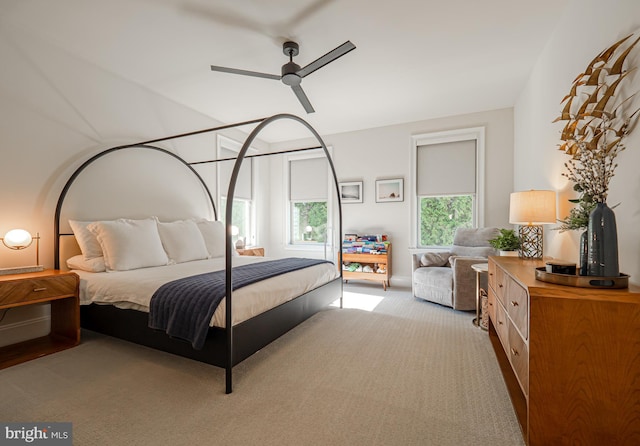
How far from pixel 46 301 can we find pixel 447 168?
17.1 ft

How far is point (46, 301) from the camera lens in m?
2.40

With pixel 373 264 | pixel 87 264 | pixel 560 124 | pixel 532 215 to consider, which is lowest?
pixel 373 264

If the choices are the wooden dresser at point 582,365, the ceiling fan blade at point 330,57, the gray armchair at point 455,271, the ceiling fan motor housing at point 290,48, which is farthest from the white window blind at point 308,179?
the wooden dresser at point 582,365

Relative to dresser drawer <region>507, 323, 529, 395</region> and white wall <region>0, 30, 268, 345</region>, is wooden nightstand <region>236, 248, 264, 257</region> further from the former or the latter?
dresser drawer <region>507, 323, 529, 395</region>

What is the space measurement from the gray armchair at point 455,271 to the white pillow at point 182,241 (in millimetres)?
2906

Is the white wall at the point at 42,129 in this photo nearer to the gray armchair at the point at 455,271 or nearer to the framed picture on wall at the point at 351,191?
the framed picture on wall at the point at 351,191

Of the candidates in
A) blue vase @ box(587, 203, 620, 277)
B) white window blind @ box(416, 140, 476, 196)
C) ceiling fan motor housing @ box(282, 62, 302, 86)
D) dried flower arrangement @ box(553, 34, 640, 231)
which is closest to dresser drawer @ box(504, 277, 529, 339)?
blue vase @ box(587, 203, 620, 277)

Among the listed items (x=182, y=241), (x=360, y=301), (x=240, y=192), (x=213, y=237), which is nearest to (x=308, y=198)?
(x=240, y=192)

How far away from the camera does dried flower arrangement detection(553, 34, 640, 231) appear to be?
148 cm

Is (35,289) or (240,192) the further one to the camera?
(240,192)

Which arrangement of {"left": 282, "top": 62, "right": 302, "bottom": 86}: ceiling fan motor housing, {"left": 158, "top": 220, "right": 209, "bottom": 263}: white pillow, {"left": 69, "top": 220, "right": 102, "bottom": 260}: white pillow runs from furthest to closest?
{"left": 158, "top": 220, "right": 209, "bottom": 263}: white pillow < {"left": 69, "top": 220, "right": 102, "bottom": 260}: white pillow < {"left": 282, "top": 62, "right": 302, "bottom": 86}: ceiling fan motor housing

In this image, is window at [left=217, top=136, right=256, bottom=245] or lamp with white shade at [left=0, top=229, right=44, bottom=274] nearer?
lamp with white shade at [left=0, top=229, right=44, bottom=274]

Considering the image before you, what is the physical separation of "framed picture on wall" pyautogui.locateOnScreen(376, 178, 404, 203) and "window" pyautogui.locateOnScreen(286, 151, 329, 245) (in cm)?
105

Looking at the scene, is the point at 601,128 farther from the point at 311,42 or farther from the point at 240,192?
the point at 240,192
